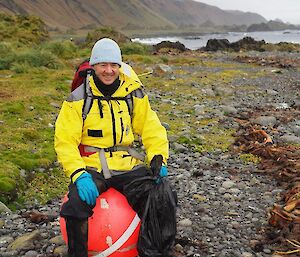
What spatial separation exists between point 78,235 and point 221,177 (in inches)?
161

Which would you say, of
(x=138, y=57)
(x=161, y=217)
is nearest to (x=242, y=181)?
(x=161, y=217)

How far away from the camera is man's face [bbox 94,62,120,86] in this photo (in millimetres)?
4973

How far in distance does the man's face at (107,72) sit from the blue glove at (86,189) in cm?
109

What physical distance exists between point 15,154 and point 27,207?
6.02 ft

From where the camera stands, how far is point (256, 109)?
14.3m

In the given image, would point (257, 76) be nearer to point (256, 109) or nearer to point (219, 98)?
point (219, 98)

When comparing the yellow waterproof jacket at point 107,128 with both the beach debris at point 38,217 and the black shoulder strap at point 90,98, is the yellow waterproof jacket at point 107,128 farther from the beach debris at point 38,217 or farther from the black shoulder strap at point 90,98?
the beach debris at point 38,217

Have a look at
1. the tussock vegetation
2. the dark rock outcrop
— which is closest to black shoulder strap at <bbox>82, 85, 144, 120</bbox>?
the tussock vegetation

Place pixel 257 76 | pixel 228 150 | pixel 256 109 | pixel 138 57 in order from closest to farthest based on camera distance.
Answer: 1. pixel 228 150
2. pixel 256 109
3. pixel 257 76
4. pixel 138 57

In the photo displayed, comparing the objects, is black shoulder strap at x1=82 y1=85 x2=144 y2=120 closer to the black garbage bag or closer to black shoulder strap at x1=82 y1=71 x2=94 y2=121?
black shoulder strap at x1=82 y1=71 x2=94 y2=121

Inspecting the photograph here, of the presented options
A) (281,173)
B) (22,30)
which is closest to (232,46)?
(22,30)

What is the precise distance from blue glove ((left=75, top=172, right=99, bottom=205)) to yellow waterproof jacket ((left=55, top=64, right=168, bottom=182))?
0.10 metres

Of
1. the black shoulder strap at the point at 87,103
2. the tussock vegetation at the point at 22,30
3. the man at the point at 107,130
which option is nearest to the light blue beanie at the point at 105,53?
the man at the point at 107,130

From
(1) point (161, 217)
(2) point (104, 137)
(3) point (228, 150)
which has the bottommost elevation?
(3) point (228, 150)
